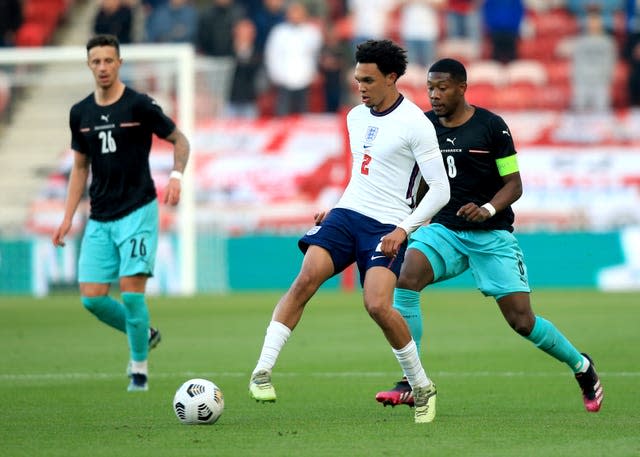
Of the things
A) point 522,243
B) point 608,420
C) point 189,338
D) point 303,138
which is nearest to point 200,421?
point 608,420

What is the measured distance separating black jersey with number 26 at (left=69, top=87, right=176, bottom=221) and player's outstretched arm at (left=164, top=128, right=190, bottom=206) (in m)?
0.08

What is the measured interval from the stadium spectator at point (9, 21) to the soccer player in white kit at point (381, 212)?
21.3 meters

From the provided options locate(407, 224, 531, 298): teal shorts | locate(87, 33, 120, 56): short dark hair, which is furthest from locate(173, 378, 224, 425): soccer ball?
locate(87, 33, 120, 56): short dark hair

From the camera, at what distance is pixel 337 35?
27.0 meters

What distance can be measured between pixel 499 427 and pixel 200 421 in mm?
1672

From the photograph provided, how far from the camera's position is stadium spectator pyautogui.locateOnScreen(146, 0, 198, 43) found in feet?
88.4

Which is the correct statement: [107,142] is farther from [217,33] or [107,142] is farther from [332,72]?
[217,33]

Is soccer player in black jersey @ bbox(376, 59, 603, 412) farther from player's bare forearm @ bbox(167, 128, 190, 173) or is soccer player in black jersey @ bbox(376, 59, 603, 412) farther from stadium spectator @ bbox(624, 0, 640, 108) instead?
stadium spectator @ bbox(624, 0, 640, 108)

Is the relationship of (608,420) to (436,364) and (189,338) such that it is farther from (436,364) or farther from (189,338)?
(189,338)

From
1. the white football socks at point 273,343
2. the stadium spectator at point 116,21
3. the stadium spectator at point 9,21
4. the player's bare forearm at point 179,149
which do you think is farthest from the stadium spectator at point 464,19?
the white football socks at point 273,343

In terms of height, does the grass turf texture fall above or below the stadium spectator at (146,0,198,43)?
below

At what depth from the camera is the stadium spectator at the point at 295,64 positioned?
2653 centimetres

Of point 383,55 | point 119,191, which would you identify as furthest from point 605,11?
point 383,55

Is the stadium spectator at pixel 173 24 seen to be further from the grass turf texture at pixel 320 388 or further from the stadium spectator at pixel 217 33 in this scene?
the grass turf texture at pixel 320 388
